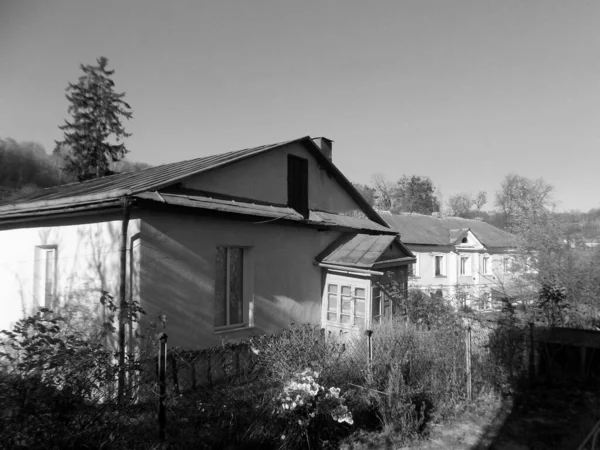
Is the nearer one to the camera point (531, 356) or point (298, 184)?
point (531, 356)

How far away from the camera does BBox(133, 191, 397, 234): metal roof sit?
6.89 metres

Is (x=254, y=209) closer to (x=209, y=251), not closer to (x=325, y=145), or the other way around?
(x=209, y=251)

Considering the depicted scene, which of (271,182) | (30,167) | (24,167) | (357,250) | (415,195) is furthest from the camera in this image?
(415,195)

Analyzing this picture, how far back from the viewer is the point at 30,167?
33031mm

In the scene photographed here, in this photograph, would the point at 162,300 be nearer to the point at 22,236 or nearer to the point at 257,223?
the point at 257,223

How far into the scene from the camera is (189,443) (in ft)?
13.1

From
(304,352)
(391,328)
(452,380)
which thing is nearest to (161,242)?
(304,352)

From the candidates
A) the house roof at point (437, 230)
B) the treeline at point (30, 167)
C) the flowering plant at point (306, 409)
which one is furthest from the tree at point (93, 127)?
the flowering plant at point (306, 409)

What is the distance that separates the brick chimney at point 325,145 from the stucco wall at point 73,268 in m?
8.61

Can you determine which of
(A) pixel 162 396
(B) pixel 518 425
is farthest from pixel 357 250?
(A) pixel 162 396

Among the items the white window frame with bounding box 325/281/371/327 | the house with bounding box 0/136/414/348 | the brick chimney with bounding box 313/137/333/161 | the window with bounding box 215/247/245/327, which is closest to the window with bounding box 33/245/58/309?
the house with bounding box 0/136/414/348

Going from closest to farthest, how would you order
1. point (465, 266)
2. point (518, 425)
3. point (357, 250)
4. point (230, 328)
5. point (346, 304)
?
point (518, 425) → point (230, 328) → point (346, 304) → point (357, 250) → point (465, 266)

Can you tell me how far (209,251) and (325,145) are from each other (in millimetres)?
7702

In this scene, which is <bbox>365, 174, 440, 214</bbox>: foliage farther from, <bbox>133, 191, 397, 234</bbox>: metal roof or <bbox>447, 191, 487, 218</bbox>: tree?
<bbox>133, 191, 397, 234</bbox>: metal roof
